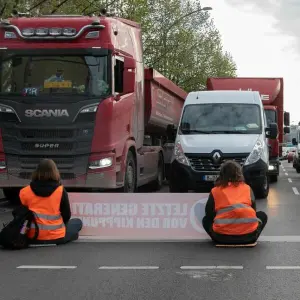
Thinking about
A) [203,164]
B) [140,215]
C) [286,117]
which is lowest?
[140,215]

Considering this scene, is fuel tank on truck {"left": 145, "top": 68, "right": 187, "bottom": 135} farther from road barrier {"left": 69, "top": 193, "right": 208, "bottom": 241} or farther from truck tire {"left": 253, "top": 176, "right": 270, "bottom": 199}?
road barrier {"left": 69, "top": 193, "right": 208, "bottom": 241}

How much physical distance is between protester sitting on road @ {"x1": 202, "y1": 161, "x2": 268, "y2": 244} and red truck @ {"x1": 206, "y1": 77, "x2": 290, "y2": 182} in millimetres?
12195

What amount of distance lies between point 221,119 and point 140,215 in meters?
6.50

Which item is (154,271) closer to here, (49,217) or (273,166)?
(49,217)

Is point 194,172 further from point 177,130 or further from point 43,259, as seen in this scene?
point 43,259

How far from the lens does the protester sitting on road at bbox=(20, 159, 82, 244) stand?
356 inches

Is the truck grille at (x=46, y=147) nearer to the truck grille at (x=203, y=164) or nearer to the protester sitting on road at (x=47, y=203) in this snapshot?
the truck grille at (x=203, y=164)

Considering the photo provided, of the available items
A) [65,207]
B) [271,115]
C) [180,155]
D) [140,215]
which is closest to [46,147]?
[180,155]

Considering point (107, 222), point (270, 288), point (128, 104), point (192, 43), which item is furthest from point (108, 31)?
point (192, 43)

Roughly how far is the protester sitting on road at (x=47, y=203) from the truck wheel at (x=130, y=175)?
5031 millimetres

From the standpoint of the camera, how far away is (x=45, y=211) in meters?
9.05

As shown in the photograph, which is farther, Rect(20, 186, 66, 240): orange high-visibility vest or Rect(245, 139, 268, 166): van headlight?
Rect(245, 139, 268, 166): van headlight

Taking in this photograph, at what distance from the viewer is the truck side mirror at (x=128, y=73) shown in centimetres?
1370

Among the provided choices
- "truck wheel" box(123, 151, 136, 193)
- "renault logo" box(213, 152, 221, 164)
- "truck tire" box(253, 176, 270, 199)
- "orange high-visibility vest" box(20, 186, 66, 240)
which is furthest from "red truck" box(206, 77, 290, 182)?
"orange high-visibility vest" box(20, 186, 66, 240)
